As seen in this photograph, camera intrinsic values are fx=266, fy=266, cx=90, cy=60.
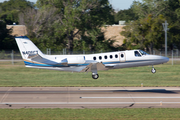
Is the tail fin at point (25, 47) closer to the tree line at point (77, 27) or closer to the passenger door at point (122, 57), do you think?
the passenger door at point (122, 57)

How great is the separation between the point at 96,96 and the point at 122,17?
93.3 meters

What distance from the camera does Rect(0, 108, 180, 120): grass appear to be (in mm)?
18344

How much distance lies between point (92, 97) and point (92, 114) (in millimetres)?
6554

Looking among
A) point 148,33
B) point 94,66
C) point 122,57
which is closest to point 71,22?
point 148,33

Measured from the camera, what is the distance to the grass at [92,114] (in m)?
18.3

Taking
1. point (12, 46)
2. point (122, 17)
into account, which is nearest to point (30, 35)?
point (12, 46)

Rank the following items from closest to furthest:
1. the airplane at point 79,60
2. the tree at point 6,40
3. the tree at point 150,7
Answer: the airplane at point 79,60
the tree at point 6,40
the tree at point 150,7

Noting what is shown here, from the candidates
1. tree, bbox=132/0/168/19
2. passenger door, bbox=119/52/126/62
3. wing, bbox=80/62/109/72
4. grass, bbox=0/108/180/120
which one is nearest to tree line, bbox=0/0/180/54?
tree, bbox=132/0/168/19

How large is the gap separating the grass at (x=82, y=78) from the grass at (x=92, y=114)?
13423mm

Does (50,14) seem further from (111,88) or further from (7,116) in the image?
(7,116)

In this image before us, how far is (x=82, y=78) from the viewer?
132ft

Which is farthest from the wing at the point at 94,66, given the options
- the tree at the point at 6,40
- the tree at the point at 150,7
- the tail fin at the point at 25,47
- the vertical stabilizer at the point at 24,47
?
the tree at the point at 150,7

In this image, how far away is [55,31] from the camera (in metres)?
67.7

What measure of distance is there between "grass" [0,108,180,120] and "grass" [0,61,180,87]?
13423 millimetres
